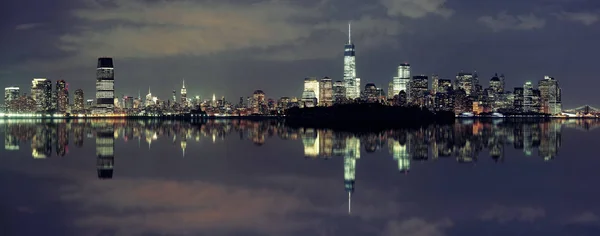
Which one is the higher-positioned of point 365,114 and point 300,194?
point 365,114

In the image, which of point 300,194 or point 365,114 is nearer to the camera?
point 300,194

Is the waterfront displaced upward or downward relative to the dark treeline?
downward

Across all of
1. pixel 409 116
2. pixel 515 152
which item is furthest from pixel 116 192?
pixel 409 116

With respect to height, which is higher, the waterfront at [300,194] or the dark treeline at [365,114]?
the dark treeline at [365,114]

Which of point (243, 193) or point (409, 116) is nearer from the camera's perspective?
point (243, 193)

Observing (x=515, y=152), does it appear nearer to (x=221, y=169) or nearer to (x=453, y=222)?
(x=221, y=169)

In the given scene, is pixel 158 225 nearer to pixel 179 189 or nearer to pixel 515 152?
pixel 179 189

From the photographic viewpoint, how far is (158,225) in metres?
19.7

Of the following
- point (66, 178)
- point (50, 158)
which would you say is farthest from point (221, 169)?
point (50, 158)

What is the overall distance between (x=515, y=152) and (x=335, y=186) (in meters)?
26.2

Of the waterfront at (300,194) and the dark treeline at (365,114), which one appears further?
the dark treeline at (365,114)

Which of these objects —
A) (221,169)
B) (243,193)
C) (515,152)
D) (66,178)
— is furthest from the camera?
(515,152)

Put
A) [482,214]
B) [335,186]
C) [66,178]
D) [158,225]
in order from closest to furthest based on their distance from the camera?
[158,225] < [482,214] < [335,186] < [66,178]

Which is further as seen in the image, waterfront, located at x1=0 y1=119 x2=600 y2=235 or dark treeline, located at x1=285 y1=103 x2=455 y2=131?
dark treeline, located at x1=285 y1=103 x2=455 y2=131
